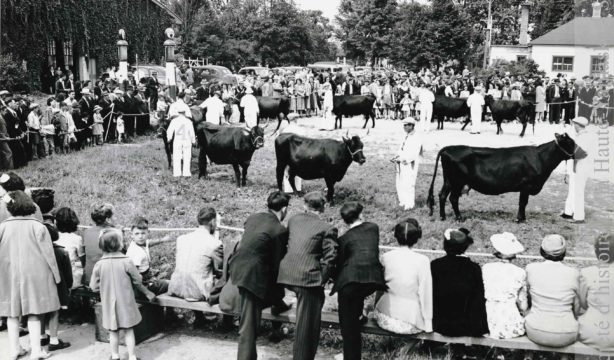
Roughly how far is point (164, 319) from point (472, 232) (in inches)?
244

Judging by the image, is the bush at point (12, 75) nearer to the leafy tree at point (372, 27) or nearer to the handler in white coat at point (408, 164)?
the handler in white coat at point (408, 164)

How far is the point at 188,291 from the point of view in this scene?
7.20 meters

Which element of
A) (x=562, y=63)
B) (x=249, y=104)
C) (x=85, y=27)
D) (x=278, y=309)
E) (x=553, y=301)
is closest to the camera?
(x=553, y=301)

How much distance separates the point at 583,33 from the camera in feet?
148

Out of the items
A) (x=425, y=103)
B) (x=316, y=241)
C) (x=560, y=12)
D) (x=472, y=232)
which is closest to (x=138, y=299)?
(x=316, y=241)

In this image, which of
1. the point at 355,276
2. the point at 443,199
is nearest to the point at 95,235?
the point at 355,276

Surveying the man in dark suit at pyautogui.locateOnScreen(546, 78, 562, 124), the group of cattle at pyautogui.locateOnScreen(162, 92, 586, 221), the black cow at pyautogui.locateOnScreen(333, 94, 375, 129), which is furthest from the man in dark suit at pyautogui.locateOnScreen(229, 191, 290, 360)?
the man in dark suit at pyautogui.locateOnScreen(546, 78, 562, 124)

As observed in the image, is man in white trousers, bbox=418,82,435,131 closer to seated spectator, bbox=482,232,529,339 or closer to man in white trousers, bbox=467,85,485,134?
man in white trousers, bbox=467,85,485,134

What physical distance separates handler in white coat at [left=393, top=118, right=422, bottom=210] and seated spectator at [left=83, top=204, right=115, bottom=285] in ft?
22.3

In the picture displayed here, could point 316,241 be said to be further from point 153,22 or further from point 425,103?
point 153,22

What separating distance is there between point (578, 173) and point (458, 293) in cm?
727

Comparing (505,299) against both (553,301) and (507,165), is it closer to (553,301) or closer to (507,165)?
(553,301)

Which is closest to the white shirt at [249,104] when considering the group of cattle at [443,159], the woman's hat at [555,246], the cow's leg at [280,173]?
the group of cattle at [443,159]

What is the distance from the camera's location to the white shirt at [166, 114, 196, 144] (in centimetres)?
1548
